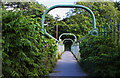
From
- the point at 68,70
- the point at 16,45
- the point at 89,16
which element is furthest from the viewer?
the point at 89,16

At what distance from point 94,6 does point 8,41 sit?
98.4ft

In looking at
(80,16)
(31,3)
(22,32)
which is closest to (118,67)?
(22,32)

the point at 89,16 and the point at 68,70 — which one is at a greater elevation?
the point at 89,16

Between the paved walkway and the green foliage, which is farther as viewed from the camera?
the green foliage

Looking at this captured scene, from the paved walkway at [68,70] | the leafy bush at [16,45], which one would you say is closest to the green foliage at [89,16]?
the paved walkway at [68,70]

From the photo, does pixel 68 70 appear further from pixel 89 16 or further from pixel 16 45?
pixel 89 16

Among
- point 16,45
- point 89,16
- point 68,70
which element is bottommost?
point 68,70

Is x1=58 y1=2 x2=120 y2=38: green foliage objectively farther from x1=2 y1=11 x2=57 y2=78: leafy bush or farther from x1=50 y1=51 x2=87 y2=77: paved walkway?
x1=2 y1=11 x2=57 y2=78: leafy bush

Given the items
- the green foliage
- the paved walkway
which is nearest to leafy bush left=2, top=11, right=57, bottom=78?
the paved walkway

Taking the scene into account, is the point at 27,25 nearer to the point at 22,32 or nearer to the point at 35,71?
the point at 22,32

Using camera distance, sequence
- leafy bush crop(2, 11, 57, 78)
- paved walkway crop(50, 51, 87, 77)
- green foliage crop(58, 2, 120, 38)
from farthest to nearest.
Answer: green foliage crop(58, 2, 120, 38) → paved walkway crop(50, 51, 87, 77) → leafy bush crop(2, 11, 57, 78)

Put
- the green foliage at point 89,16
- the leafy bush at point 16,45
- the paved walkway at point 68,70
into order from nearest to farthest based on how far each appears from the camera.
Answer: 1. the leafy bush at point 16,45
2. the paved walkway at point 68,70
3. the green foliage at point 89,16

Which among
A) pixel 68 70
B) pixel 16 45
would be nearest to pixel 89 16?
pixel 68 70

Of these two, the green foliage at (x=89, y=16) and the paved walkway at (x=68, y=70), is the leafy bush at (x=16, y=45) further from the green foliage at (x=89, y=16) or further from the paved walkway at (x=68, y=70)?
the green foliage at (x=89, y=16)
